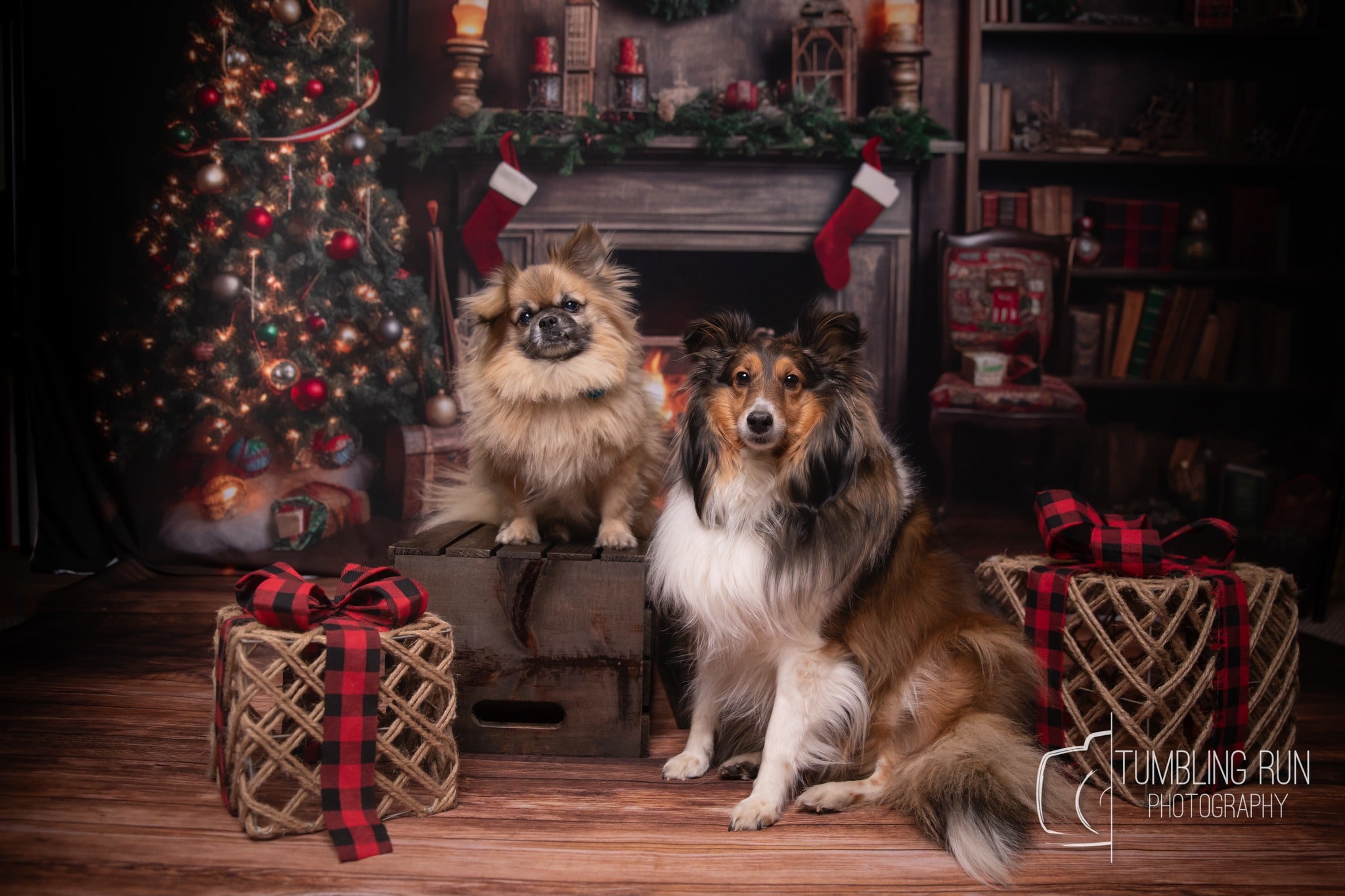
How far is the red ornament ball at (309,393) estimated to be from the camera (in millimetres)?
3988

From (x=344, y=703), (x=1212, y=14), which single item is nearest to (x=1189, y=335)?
(x=1212, y=14)

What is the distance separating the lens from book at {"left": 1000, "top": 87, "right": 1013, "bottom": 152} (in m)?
4.28

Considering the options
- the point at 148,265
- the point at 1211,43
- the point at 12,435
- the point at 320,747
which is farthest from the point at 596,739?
the point at 1211,43

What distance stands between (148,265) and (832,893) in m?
3.55

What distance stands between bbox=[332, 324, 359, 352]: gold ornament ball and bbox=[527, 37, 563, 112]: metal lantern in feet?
3.93

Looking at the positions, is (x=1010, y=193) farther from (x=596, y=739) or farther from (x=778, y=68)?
(x=596, y=739)

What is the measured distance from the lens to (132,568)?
3938 millimetres

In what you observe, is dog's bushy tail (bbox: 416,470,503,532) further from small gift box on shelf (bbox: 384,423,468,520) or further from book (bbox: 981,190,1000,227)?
book (bbox: 981,190,1000,227)

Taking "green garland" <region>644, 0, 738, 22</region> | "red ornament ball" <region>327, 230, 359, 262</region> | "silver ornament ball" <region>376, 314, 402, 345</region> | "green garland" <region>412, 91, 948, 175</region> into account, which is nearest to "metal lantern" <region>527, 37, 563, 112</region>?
"green garland" <region>412, 91, 948, 175</region>

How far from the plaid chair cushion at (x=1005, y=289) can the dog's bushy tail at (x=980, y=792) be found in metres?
2.44

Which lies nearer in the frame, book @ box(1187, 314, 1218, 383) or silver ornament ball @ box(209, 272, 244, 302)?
silver ornament ball @ box(209, 272, 244, 302)

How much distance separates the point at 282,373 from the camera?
13.0ft

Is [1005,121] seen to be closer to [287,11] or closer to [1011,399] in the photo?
[1011,399]

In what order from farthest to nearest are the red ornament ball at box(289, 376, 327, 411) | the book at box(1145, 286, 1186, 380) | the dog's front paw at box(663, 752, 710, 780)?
the book at box(1145, 286, 1186, 380)
the red ornament ball at box(289, 376, 327, 411)
the dog's front paw at box(663, 752, 710, 780)
